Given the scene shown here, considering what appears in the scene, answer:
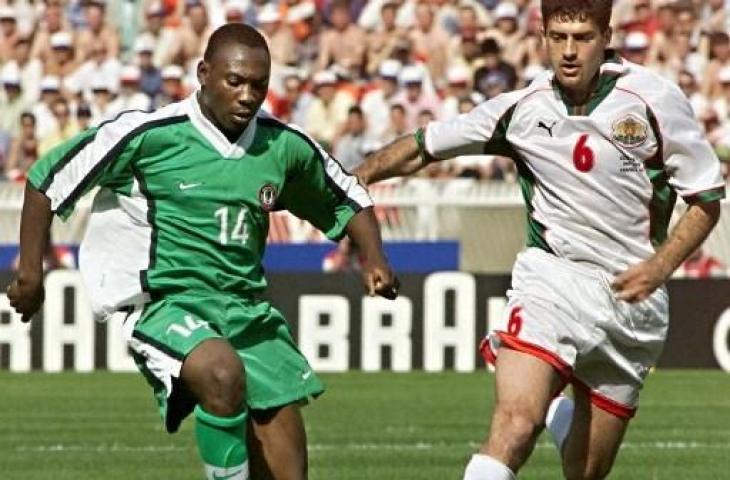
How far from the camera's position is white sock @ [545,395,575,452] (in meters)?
9.14

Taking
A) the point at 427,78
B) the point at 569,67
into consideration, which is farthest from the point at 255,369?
the point at 427,78

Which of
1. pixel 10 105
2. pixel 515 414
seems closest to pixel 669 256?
pixel 515 414

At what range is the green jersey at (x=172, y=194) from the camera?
8594 millimetres

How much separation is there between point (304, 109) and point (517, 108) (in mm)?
15187

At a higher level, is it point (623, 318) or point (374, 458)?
point (623, 318)

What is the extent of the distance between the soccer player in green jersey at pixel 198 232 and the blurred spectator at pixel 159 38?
16.7 m

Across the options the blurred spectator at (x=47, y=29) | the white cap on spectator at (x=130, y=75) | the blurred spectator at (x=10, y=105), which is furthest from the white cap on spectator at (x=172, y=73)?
the blurred spectator at (x=47, y=29)

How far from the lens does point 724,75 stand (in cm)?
2264

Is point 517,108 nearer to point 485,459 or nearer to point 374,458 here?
point 485,459

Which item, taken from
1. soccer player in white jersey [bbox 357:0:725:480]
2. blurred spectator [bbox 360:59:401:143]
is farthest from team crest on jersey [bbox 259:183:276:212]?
blurred spectator [bbox 360:59:401:143]

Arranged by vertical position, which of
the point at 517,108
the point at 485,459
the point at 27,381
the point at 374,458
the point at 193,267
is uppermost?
the point at 517,108

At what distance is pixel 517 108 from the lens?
29.0 feet

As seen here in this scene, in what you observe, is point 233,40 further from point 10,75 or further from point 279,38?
point 10,75

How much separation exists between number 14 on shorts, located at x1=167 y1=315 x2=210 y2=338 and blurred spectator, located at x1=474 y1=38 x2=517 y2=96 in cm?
1453
